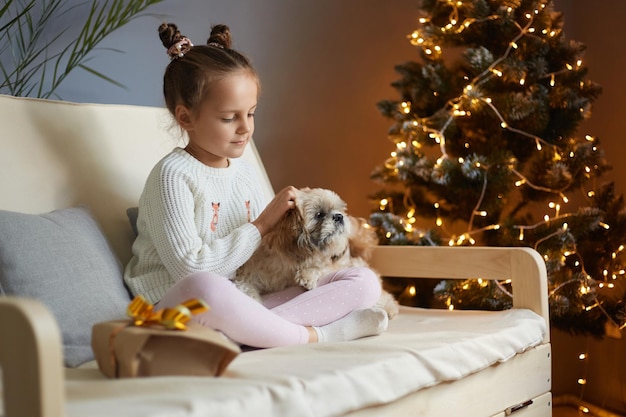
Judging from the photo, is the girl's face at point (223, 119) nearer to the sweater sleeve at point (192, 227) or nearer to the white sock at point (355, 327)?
the sweater sleeve at point (192, 227)

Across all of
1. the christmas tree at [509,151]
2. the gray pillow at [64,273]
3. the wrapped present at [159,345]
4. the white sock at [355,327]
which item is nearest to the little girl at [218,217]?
the white sock at [355,327]

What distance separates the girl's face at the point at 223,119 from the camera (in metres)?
1.63

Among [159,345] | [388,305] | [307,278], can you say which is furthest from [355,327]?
[159,345]

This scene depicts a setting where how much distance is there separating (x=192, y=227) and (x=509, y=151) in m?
1.03

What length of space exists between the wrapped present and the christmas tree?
3.76 ft

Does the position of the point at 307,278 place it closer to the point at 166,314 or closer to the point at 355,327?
the point at 355,327

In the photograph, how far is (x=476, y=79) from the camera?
7.20 ft

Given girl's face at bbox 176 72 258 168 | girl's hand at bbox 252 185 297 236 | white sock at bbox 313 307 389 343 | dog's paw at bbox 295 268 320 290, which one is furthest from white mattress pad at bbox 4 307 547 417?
girl's face at bbox 176 72 258 168

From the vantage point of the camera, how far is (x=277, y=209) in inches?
61.5

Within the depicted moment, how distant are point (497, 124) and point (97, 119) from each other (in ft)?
3.67

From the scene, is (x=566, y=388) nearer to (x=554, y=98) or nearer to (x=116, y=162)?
(x=554, y=98)

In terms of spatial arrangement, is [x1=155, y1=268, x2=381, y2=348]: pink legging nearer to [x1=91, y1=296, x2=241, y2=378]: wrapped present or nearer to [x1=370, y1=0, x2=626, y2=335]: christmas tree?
[x1=91, y1=296, x2=241, y2=378]: wrapped present

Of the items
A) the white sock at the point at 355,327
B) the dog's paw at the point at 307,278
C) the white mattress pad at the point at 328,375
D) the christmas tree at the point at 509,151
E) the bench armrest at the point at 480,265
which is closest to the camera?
the white mattress pad at the point at 328,375

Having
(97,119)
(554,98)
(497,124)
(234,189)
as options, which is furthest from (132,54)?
(554,98)
